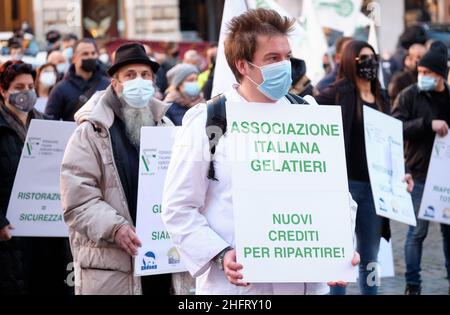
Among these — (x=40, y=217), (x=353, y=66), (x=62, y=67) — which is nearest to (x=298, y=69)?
(x=353, y=66)

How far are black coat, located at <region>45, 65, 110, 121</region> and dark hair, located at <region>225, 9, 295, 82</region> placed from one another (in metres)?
5.04

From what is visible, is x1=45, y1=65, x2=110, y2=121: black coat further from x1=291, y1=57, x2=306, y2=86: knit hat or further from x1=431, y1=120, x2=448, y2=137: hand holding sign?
x1=431, y1=120, x2=448, y2=137: hand holding sign

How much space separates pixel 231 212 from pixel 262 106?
1.39ft

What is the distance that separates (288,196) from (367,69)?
388 cm

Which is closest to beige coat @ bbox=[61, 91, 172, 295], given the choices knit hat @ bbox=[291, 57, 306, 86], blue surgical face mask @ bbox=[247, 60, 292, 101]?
blue surgical face mask @ bbox=[247, 60, 292, 101]

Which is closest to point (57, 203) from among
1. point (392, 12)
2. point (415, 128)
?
point (415, 128)

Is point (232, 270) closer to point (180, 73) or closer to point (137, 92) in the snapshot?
point (137, 92)

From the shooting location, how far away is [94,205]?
18.7ft

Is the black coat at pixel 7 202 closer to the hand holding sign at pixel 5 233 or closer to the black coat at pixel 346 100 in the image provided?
the hand holding sign at pixel 5 233

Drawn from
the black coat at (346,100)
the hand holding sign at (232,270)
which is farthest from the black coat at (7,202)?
the hand holding sign at (232,270)

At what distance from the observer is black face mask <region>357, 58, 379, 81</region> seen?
8.08 m

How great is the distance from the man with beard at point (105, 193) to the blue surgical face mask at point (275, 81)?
4.88ft

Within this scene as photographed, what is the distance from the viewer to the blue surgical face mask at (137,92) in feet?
19.8
